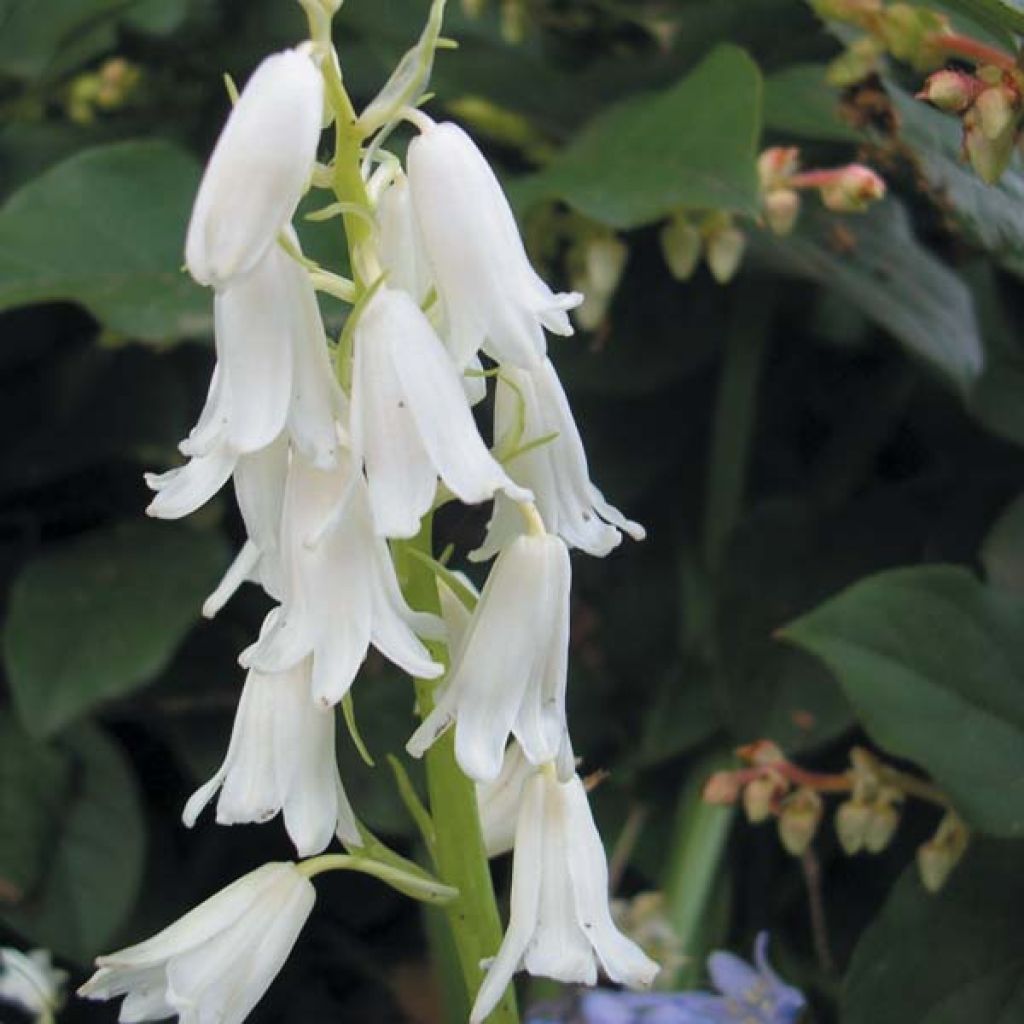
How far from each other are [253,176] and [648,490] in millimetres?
874

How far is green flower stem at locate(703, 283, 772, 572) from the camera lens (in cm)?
132

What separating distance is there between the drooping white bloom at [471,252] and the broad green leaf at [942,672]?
1.10 ft

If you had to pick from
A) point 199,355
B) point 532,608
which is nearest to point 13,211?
point 199,355

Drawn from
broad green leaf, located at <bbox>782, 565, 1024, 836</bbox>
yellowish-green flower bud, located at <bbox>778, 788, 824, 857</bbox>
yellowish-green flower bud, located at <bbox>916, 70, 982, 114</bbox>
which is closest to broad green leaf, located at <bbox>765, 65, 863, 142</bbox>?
yellowish-green flower bud, located at <bbox>916, 70, 982, 114</bbox>

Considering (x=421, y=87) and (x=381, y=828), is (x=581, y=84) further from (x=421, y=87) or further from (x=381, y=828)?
(x=421, y=87)

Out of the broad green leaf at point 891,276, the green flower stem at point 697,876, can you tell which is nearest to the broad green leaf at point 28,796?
the green flower stem at point 697,876

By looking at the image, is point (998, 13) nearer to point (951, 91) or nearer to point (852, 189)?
point (951, 91)

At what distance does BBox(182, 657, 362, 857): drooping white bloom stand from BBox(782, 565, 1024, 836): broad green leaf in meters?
0.32

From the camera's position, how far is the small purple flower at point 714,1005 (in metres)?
0.94

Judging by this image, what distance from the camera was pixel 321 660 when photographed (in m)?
0.63

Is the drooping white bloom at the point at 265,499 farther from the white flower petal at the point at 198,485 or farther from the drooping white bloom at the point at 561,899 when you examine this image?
the drooping white bloom at the point at 561,899

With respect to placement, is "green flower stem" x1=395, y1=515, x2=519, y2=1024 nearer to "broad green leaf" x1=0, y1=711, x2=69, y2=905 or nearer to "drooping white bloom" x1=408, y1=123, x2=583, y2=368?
"drooping white bloom" x1=408, y1=123, x2=583, y2=368

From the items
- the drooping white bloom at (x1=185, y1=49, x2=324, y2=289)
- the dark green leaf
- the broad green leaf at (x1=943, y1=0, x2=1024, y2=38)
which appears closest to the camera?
the drooping white bloom at (x1=185, y1=49, x2=324, y2=289)

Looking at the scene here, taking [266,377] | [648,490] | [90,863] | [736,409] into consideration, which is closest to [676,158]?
[736,409]
